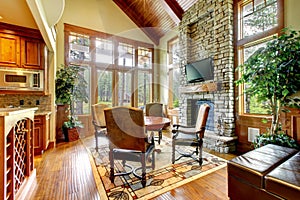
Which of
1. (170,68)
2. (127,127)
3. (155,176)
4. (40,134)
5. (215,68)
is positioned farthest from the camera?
(170,68)

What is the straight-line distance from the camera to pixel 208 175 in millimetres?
2469

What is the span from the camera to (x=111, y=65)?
583 centimetres

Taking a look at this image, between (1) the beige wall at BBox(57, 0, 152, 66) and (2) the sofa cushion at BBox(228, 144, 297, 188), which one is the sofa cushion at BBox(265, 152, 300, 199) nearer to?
(2) the sofa cushion at BBox(228, 144, 297, 188)

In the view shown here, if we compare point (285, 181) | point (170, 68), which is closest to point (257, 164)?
point (285, 181)

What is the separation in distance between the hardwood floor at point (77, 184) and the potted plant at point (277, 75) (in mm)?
1206

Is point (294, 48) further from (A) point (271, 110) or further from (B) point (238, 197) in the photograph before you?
(B) point (238, 197)

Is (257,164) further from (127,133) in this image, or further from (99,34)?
(99,34)

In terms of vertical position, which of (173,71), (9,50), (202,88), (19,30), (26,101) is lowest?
(26,101)

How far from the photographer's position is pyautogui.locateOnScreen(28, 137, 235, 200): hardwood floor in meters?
1.94

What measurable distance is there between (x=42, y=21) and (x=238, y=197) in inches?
142

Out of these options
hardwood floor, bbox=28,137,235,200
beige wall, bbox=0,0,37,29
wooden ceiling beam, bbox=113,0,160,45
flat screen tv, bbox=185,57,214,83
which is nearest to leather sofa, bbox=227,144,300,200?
hardwood floor, bbox=28,137,235,200

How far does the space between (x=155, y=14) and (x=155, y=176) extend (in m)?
5.60

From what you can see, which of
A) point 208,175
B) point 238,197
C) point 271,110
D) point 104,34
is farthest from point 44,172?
point 104,34

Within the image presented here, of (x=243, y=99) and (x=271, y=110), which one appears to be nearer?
(x=271, y=110)
